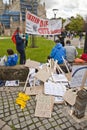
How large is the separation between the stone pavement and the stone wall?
5.82ft

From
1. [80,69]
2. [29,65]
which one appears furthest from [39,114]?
[29,65]

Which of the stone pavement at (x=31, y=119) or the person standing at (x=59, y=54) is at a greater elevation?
the person standing at (x=59, y=54)

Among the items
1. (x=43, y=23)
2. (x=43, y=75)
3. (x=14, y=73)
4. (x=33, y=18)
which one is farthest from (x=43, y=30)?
(x=43, y=75)

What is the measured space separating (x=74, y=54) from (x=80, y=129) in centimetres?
422

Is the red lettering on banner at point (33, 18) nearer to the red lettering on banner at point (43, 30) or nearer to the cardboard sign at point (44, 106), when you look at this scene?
the red lettering on banner at point (43, 30)

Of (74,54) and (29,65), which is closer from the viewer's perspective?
(29,65)

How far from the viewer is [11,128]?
425cm

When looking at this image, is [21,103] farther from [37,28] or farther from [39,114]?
[37,28]

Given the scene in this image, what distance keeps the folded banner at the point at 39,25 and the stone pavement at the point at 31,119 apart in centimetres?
333

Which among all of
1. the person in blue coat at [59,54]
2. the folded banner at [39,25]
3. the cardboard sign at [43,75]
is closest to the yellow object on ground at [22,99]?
the cardboard sign at [43,75]

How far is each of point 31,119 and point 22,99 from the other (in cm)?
105

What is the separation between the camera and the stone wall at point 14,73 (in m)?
6.95

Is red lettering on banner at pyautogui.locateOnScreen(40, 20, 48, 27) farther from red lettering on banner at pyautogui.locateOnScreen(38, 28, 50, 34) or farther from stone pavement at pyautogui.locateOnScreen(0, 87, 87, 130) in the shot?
stone pavement at pyautogui.locateOnScreen(0, 87, 87, 130)

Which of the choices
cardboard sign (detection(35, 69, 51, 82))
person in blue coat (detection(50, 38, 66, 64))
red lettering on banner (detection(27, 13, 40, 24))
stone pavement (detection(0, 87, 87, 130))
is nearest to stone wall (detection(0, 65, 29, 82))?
cardboard sign (detection(35, 69, 51, 82))
